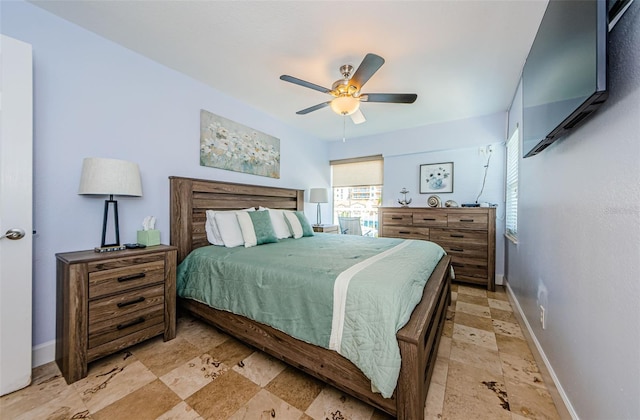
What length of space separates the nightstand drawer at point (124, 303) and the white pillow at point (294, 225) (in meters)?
1.50

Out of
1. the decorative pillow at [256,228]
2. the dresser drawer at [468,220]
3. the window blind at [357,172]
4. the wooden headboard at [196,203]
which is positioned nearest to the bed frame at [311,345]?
the wooden headboard at [196,203]

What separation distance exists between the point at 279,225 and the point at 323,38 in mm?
1954

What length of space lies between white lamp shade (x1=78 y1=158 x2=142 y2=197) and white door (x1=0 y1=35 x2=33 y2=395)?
0.26 m

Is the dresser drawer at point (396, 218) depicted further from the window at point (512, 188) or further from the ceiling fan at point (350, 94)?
the ceiling fan at point (350, 94)

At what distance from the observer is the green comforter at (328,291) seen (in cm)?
114

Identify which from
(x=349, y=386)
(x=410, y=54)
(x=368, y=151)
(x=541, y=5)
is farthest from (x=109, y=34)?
(x=368, y=151)

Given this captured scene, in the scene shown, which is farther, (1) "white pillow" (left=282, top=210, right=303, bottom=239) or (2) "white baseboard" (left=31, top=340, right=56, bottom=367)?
(1) "white pillow" (left=282, top=210, right=303, bottom=239)

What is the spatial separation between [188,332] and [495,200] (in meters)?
4.26

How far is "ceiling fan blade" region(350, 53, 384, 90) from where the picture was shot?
1.72 meters

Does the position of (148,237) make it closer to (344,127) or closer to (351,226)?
(351,226)

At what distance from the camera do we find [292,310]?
1.45 metres

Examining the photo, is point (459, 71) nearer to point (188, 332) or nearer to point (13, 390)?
point (188, 332)

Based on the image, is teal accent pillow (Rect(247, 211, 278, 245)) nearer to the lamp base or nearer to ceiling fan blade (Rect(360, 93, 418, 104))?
the lamp base

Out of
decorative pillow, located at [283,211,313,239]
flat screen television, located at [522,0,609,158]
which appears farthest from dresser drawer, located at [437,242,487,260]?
decorative pillow, located at [283,211,313,239]
